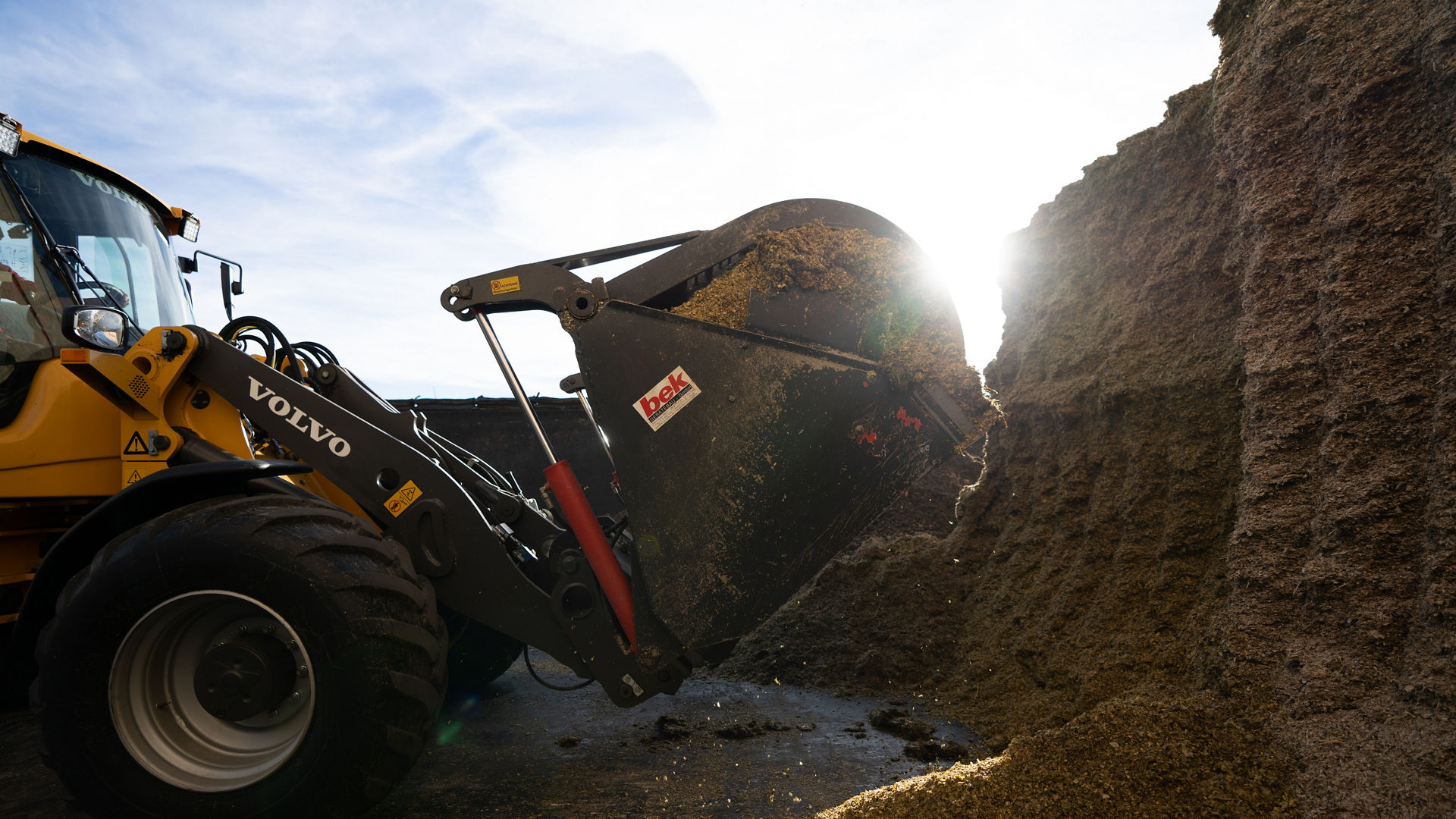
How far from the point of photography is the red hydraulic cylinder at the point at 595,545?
279 centimetres

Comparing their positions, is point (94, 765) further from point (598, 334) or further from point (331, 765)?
point (598, 334)

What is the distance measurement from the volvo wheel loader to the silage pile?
100 cm

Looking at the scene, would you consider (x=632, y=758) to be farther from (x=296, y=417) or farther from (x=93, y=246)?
(x=93, y=246)

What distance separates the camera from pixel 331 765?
7.53 feet

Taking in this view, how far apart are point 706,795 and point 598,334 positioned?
1.75 m

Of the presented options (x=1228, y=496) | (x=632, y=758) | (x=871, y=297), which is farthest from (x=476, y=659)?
(x=1228, y=496)

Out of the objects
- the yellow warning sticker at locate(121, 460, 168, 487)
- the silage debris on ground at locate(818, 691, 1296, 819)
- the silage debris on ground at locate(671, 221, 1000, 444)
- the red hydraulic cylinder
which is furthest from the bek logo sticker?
the yellow warning sticker at locate(121, 460, 168, 487)

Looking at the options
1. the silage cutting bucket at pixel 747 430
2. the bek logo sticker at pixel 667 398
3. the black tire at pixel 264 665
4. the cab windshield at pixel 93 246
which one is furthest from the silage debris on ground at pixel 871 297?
the cab windshield at pixel 93 246

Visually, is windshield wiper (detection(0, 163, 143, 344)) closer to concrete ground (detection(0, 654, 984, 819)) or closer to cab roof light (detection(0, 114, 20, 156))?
cab roof light (detection(0, 114, 20, 156))

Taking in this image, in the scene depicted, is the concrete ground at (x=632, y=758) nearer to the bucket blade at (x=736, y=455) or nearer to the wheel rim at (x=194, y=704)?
the wheel rim at (x=194, y=704)

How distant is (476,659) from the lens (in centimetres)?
430

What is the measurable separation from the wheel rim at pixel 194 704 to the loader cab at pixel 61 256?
162cm

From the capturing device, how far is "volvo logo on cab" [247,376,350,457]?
2896 millimetres

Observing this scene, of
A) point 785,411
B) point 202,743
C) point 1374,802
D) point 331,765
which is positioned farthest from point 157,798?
point 1374,802
